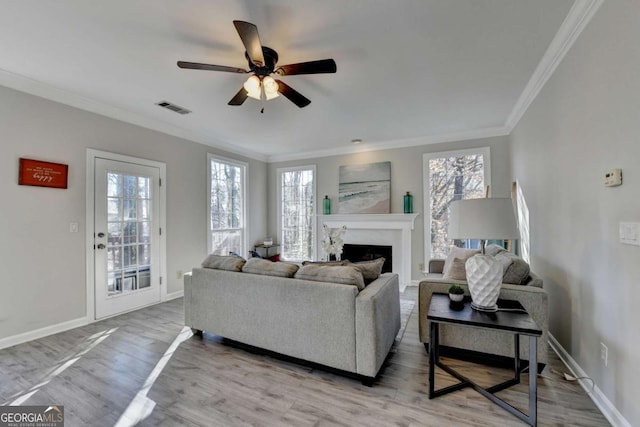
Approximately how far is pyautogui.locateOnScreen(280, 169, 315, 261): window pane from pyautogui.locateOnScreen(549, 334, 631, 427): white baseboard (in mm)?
4281

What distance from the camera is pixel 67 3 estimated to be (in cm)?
185

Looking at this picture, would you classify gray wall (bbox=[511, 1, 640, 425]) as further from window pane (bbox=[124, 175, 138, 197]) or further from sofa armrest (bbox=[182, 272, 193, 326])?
window pane (bbox=[124, 175, 138, 197])

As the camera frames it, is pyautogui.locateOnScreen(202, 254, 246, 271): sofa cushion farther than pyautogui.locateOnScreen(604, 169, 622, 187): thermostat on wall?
Yes

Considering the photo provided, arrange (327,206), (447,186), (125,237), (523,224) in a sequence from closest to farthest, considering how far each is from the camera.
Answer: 1. (523,224)
2. (125,237)
3. (447,186)
4. (327,206)

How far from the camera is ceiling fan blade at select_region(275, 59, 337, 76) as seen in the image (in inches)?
81.7

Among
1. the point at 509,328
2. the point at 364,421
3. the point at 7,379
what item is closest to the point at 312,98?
the point at 509,328

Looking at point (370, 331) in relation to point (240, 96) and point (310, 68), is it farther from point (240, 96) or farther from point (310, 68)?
point (240, 96)

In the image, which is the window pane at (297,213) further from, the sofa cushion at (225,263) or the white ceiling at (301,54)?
the sofa cushion at (225,263)

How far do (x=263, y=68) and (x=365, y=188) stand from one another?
11.4ft

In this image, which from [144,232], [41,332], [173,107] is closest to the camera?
[41,332]

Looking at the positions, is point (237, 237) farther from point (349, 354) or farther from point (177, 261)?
point (349, 354)

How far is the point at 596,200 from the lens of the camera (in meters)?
1.84

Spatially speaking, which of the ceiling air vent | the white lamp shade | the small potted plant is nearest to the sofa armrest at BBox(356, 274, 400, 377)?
the small potted plant

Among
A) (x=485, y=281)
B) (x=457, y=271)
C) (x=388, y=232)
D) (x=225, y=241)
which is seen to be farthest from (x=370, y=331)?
(x=225, y=241)
